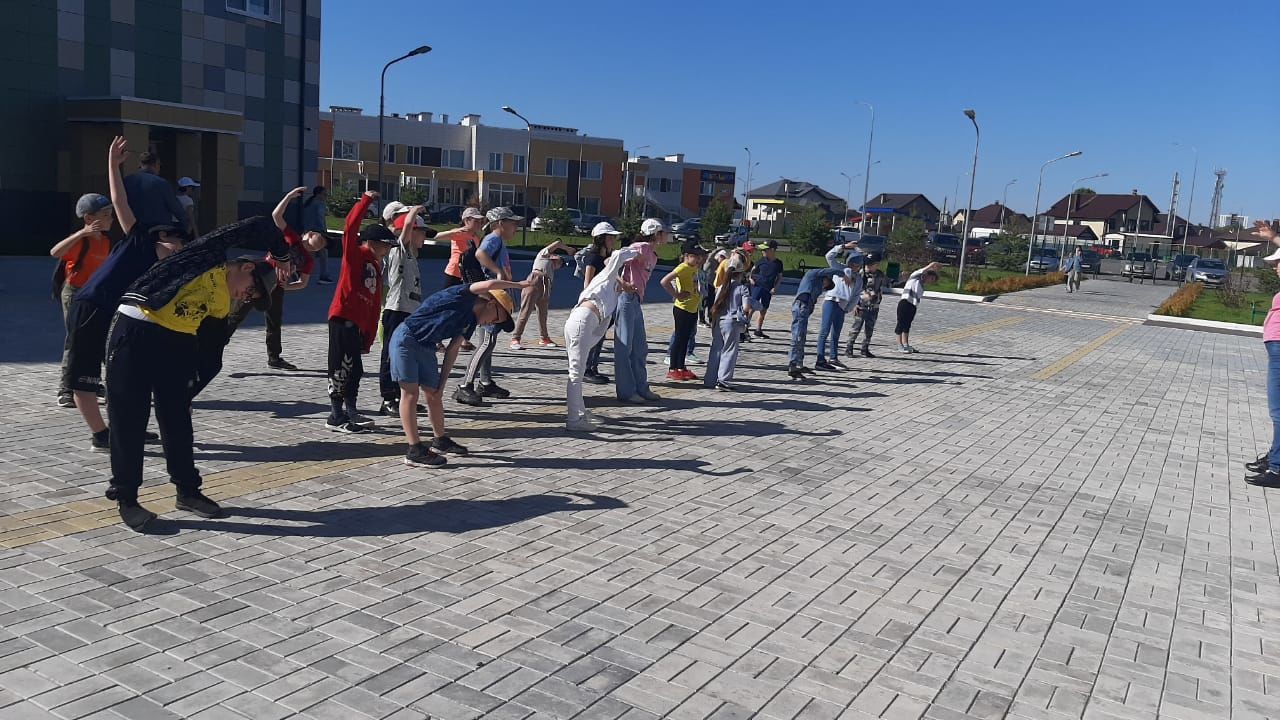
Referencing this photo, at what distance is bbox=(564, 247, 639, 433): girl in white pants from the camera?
8406mm

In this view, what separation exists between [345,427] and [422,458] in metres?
1.32

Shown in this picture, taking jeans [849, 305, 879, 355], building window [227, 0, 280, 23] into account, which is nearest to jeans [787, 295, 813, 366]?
jeans [849, 305, 879, 355]

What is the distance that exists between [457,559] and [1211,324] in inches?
1016

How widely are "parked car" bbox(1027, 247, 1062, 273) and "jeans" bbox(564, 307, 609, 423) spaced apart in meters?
49.0

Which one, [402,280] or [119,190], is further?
[402,280]

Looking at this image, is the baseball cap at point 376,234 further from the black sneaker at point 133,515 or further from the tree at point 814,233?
the tree at point 814,233

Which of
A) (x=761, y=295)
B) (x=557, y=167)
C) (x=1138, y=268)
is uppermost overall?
(x=557, y=167)

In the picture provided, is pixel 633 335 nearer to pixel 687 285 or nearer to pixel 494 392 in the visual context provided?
pixel 494 392

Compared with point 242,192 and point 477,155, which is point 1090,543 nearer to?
point 242,192

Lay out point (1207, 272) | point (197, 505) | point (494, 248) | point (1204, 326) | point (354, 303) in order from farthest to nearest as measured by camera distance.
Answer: point (1207, 272), point (1204, 326), point (494, 248), point (354, 303), point (197, 505)

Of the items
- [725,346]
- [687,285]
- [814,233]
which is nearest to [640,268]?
[687,285]

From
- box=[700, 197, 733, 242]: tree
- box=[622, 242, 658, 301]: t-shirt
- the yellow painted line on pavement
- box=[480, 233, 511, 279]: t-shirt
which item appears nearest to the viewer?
box=[480, 233, 511, 279]: t-shirt

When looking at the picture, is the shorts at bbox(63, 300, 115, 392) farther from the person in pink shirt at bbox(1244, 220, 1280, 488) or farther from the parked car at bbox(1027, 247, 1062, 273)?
the parked car at bbox(1027, 247, 1062, 273)

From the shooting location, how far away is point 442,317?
674 cm
